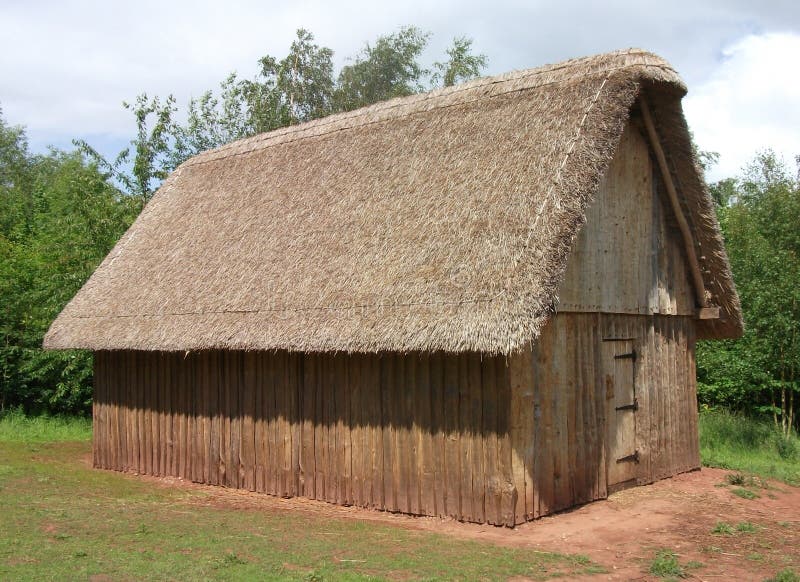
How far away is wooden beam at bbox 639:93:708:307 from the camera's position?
11898mm

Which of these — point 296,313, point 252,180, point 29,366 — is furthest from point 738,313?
point 29,366

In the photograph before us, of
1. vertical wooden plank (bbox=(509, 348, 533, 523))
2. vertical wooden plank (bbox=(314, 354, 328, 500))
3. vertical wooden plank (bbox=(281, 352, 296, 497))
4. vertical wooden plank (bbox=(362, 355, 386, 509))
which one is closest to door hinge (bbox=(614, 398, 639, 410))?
vertical wooden plank (bbox=(509, 348, 533, 523))

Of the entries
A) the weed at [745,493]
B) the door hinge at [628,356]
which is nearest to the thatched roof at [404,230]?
the door hinge at [628,356]

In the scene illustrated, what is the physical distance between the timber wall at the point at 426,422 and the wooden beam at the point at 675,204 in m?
0.67

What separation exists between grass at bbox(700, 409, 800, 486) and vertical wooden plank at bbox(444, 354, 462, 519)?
18.7 feet

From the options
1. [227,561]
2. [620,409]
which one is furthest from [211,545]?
[620,409]

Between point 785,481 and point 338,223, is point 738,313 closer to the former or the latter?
point 785,481

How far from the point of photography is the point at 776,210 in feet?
65.6

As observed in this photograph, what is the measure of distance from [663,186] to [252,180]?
7318mm

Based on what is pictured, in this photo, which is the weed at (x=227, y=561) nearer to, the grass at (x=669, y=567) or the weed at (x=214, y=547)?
Answer: the weed at (x=214, y=547)

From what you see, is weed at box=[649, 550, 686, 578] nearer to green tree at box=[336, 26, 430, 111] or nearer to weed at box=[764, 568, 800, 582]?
weed at box=[764, 568, 800, 582]

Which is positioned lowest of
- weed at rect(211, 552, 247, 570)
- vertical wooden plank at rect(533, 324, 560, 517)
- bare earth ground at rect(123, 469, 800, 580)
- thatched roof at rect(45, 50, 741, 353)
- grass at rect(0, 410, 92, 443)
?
bare earth ground at rect(123, 469, 800, 580)

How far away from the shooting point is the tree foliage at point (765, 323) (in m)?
17.6

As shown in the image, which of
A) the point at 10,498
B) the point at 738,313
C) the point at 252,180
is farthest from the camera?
the point at 252,180
